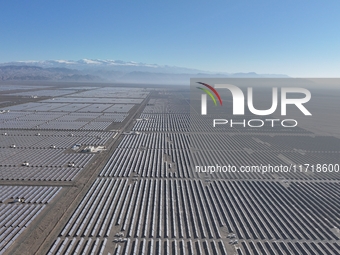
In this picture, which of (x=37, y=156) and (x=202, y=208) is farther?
(x=37, y=156)

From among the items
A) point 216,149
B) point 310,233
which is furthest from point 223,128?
point 310,233

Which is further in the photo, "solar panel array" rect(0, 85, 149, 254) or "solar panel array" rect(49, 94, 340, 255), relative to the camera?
"solar panel array" rect(0, 85, 149, 254)

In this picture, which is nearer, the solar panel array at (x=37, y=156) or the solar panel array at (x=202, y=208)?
the solar panel array at (x=202, y=208)

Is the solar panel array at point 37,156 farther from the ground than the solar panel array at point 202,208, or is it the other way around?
the solar panel array at point 37,156

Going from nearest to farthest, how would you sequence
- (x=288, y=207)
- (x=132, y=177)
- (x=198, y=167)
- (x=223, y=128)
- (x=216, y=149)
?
(x=288, y=207) → (x=132, y=177) → (x=198, y=167) → (x=216, y=149) → (x=223, y=128)

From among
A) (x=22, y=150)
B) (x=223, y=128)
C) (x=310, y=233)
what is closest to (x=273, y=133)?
(x=223, y=128)

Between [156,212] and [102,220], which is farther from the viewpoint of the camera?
[156,212]

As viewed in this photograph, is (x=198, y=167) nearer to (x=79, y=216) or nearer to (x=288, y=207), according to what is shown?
(x=288, y=207)

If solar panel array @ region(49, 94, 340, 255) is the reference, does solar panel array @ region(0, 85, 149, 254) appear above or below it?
above

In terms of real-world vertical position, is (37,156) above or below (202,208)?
above

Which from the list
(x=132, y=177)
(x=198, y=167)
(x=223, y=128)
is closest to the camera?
(x=132, y=177)
